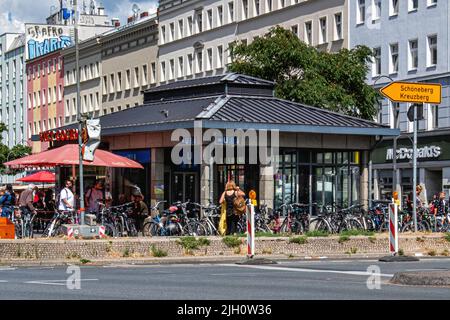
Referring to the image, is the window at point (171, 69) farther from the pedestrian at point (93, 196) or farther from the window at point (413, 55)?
the pedestrian at point (93, 196)

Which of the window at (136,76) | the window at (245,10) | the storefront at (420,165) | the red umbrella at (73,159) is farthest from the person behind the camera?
the window at (136,76)

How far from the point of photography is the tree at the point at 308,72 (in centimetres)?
5656

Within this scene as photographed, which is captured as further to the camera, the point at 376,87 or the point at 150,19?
the point at 150,19

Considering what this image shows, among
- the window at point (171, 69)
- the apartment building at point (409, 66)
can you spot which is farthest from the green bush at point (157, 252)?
the window at point (171, 69)

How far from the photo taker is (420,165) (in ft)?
223

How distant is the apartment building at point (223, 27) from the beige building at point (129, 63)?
→ 5.91 feet

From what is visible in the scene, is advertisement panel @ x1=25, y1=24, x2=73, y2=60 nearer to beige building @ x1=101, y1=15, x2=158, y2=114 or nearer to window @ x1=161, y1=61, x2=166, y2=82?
beige building @ x1=101, y1=15, x2=158, y2=114

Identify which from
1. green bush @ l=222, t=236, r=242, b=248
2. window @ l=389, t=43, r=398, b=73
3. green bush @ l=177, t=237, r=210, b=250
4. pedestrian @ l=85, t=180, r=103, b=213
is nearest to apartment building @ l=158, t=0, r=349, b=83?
window @ l=389, t=43, r=398, b=73

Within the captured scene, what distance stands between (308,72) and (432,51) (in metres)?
13.0
